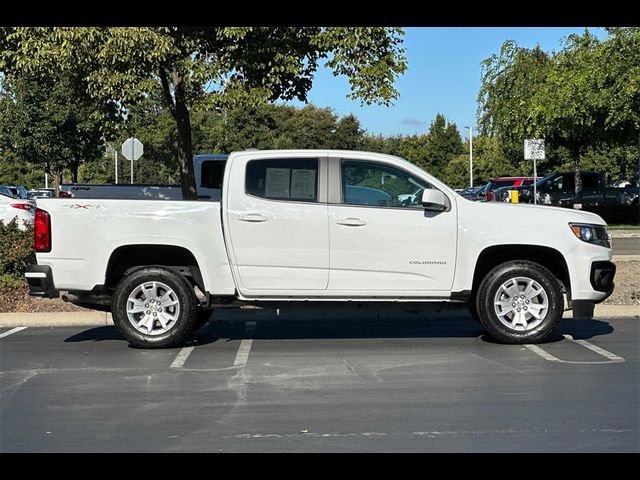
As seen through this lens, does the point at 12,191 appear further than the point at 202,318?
Yes

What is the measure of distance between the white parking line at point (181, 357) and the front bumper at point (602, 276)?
4.10 m

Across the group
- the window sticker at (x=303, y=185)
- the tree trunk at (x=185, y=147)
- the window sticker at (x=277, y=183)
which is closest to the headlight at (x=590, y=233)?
the window sticker at (x=303, y=185)

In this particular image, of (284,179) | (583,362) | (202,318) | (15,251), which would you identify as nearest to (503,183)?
(15,251)

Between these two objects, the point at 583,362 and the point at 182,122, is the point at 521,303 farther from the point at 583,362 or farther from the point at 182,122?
the point at 182,122

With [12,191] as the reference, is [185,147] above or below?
above

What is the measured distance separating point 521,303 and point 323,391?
2.79 metres

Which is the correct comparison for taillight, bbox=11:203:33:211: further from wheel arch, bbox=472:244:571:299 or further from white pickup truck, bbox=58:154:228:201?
wheel arch, bbox=472:244:571:299

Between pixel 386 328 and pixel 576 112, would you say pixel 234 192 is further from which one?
pixel 576 112

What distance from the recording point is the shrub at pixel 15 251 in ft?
Result: 38.9

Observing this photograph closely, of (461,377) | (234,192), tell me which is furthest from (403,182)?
(461,377)

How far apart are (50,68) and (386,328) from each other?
5481 mm

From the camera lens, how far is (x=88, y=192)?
61.9 ft

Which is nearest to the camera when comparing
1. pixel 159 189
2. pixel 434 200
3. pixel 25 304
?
pixel 434 200

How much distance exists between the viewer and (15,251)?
11.9 meters
